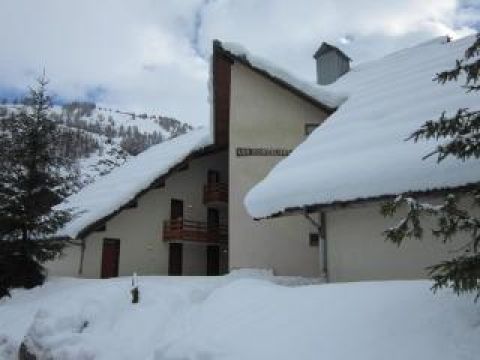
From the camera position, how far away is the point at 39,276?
66.7ft

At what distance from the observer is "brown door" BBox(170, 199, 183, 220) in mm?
29656

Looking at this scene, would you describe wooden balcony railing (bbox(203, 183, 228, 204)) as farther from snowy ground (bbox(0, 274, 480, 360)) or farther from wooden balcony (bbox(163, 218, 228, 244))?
snowy ground (bbox(0, 274, 480, 360))

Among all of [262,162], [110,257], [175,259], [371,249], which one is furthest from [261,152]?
[371,249]

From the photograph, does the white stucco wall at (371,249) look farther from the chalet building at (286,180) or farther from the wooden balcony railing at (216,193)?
the wooden balcony railing at (216,193)

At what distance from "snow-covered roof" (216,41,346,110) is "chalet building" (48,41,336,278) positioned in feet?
0.13

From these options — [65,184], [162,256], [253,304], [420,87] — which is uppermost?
[420,87]

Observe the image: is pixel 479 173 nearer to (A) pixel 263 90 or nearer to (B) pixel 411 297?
(B) pixel 411 297

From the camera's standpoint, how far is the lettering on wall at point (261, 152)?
891 inches

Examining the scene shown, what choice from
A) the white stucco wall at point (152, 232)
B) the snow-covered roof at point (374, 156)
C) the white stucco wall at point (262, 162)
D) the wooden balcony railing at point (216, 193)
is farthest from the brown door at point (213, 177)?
the snow-covered roof at point (374, 156)

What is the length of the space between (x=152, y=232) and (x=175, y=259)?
182cm

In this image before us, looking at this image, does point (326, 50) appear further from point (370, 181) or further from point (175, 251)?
point (370, 181)

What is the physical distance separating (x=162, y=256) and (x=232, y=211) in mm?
7615

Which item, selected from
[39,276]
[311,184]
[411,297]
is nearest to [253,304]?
[411,297]

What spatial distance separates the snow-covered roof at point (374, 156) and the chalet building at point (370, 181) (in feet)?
0.07
